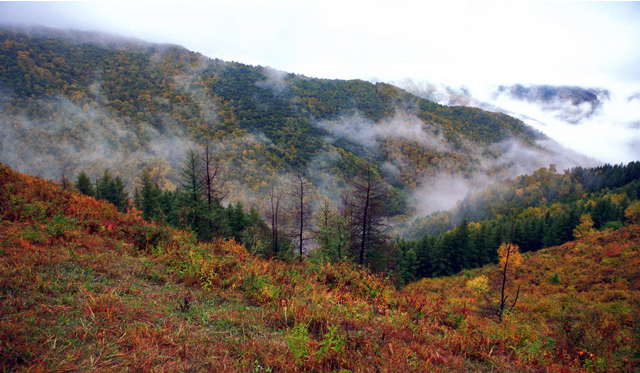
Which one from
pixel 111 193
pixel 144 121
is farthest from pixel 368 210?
pixel 144 121

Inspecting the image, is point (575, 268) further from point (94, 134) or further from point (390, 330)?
point (94, 134)

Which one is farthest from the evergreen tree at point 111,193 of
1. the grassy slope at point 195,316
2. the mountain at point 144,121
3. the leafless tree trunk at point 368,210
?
the mountain at point 144,121

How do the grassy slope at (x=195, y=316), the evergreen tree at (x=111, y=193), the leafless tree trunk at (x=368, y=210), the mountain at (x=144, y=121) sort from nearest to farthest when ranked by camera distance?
the grassy slope at (x=195, y=316), the leafless tree trunk at (x=368, y=210), the evergreen tree at (x=111, y=193), the mountain at (x=144, y=121)

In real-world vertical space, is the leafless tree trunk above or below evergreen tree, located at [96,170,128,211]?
above

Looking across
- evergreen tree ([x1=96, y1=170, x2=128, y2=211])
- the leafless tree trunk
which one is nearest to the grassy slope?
the leafless tree trunk

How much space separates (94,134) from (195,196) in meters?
147

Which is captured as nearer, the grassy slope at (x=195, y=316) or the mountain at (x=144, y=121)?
the grassy slope at (x=195, y=316)

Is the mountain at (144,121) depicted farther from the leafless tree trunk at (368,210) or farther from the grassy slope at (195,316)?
the grassy slope at (195,316)

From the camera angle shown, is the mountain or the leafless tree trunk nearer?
the leafless tree trunk

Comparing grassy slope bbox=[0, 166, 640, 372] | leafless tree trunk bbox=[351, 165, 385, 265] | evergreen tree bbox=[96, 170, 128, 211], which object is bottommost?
evergreen tree bbox=[96, 170, 128, 211]

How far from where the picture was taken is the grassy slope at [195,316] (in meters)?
2.38

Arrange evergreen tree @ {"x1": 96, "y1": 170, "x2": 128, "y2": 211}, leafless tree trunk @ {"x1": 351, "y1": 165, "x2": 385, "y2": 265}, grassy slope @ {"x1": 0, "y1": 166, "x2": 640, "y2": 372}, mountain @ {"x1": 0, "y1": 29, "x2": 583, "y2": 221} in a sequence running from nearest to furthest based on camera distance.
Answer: grassy slope @ {"x1": 0, "y1": 166, "x2": 640, "y2": 372}
leafless tree trunk @ {"x1": 351, "y1": 165, "x2": 385, "y2": 265}
evergreen tree @ {"x1": 96, "y1": 170, "x2": 128, "y2": 211}
mountain @ {"x1": 0, "y1": 29, "x2": 583, "y2": 221}

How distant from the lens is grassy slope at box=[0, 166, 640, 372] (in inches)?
93.9

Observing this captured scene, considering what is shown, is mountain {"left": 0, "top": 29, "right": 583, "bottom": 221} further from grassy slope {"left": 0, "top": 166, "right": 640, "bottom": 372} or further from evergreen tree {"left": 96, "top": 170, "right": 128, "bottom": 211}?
grassy slope {"left": 0, "top": 166, "right": 640, "bottom": 372}
